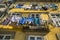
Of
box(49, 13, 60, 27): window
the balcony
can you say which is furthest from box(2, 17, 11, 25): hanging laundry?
box(49, 13, 60, 27): window

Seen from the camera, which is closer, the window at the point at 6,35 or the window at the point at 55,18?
the window at the point at 6,35

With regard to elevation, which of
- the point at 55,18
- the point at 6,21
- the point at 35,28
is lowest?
Answer: the point at 35,28

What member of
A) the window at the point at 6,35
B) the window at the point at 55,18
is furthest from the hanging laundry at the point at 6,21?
the window at the point at 55,18

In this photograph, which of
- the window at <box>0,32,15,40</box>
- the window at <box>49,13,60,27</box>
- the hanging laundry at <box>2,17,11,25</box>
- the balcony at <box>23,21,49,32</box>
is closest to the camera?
the window at <box>0,32,15,40</box>

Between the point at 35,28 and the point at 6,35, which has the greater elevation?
the point at 35,28

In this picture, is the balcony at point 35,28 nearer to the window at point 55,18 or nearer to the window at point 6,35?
the window at point 6,35

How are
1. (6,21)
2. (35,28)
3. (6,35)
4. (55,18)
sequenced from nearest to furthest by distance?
(6,35) < (35,28) < (6,21) < (55,18)

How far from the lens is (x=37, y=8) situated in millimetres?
14578

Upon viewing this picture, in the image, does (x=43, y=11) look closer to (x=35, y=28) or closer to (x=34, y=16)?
(x=34, y=16)

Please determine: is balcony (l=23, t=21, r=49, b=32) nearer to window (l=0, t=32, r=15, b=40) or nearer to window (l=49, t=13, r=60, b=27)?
window (l=0, t=32, r=15, b=40)

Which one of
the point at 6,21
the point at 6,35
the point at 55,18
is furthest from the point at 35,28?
the point at 55,18

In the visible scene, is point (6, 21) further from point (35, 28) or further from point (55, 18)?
point (55, 18)

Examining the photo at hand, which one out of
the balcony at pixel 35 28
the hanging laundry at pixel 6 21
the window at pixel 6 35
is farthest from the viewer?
the hanging laundry at pixel 6 21

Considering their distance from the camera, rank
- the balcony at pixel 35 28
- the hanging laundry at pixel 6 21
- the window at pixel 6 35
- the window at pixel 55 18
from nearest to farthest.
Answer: the window at pixel 6 35, the balcony at pixel 35 28, the hanging laundry at pixel 6 21, the window at pixel 55 18
